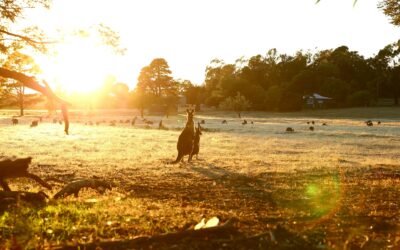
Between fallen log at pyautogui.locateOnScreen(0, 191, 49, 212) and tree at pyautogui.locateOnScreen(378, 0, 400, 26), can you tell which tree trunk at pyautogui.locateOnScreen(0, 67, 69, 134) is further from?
tree at pyautogui.locateOnScreen(378, 0, 400, 26)

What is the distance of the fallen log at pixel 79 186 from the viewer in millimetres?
10352

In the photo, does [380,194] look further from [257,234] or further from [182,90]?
[182,90]

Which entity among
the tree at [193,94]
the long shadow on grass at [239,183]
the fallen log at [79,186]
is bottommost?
the long shadow on grass at [239,183]

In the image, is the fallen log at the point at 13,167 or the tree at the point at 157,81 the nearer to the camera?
the fallen log at the point at 13,167

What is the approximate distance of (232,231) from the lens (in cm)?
679

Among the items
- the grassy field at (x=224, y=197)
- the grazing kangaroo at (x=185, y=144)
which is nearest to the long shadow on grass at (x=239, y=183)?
the grassy field at (x=224, y=197)

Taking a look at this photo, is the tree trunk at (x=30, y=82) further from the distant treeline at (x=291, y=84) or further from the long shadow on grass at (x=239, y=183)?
the distant treeline at (x=291, y=84)

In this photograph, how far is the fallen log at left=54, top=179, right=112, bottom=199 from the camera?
10.4 meters

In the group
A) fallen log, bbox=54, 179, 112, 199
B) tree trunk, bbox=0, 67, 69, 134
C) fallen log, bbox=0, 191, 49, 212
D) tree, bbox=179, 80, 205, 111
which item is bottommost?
fallen log, bbox=54, 179, 112, 199

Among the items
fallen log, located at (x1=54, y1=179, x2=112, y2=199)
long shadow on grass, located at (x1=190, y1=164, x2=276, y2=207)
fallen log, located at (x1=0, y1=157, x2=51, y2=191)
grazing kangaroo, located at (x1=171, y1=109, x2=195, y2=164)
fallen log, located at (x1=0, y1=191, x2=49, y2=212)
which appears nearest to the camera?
fallen log, located at (x1=0, y1=191, x2=49, y2=212)

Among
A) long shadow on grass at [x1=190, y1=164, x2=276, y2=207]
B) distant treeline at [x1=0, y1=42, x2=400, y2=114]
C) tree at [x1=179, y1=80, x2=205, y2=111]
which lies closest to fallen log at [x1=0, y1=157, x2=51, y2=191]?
long shadow on grass at [x1=190, y1=164, x2=276, y2=207]

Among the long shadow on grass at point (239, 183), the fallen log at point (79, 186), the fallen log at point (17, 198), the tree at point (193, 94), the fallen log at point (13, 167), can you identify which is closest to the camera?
the fallen log at point (17, 198)

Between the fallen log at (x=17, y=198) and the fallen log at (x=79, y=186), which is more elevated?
the fallen log at (x=17, y=198)

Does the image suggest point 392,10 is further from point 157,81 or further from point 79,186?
point 157,81
